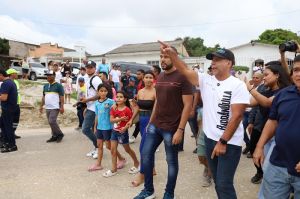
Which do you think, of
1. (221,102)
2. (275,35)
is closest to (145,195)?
(221,102)

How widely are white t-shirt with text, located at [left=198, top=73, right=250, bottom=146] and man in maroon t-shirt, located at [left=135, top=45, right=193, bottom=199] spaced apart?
60 centimetres

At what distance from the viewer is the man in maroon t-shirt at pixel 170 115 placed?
3.97 meters

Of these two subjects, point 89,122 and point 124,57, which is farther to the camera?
point 124,57

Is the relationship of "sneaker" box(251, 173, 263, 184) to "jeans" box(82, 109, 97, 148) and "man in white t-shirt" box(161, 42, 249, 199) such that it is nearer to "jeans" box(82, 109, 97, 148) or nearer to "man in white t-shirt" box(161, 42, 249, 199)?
"man in white t-shirt" box(161, 42, 249, 199)

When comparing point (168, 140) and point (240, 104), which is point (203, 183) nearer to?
point (168, 140)

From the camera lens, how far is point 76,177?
5.43m

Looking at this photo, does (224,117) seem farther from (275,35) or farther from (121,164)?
(275,35)

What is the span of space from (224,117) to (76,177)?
10.3ft

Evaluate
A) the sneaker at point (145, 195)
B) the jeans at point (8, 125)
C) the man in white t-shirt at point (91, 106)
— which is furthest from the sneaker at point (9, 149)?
the sneaker at point (145, 195)

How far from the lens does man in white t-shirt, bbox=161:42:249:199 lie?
10.2ft

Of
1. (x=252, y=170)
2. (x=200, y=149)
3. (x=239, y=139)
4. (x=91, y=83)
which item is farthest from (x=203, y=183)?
(x=91, y=83)

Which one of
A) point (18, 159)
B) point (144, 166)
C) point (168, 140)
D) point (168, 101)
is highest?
point (168, 101)

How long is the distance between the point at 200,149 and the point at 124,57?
3174 centimetres

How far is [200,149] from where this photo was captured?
4.90 metres
